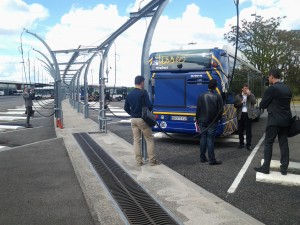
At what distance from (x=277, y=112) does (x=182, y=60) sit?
441 cm

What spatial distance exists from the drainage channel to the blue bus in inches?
106

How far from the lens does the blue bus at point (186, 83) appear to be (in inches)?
359

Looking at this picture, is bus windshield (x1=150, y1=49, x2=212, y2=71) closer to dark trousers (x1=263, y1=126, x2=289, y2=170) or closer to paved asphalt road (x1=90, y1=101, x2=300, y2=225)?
paved asphalt road (x1=90, y1=101, x2=300, y2=225)

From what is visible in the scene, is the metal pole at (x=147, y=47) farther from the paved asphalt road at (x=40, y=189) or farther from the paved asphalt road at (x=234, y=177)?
the paved asphalt road at (x=40, y=189)

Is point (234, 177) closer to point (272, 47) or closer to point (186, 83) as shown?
point (186, 83)

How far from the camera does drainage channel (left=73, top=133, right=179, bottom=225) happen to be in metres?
4.16

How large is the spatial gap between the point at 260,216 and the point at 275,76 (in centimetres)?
277

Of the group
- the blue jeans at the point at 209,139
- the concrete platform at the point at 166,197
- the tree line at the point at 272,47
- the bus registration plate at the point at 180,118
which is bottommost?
the concrete platform at the point at 166,197

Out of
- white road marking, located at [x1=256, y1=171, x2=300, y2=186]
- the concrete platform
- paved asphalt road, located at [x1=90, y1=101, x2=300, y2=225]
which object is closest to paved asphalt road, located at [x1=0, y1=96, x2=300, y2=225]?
paved asphalt road, located at [x1=90, y1=101, x2=300, y2=225]

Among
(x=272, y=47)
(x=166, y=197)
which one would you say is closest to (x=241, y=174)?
(x=166, y=197)

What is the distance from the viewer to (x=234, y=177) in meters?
6.09

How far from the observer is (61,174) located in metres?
6.25

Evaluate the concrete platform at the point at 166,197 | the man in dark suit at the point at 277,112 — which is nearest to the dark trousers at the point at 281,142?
the man in dark suit at the point at 277,112

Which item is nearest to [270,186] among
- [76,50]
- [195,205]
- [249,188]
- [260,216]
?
[249,188]
